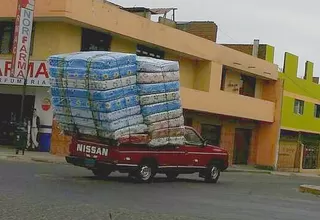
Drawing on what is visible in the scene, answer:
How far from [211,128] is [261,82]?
665cm

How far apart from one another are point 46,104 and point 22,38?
3.67m

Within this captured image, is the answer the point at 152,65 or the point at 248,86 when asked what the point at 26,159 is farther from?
the point at 248,86

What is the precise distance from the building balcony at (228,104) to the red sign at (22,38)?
1058 cm

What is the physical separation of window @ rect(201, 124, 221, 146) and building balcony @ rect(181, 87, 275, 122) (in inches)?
67.0

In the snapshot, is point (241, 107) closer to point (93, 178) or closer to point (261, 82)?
point (261, 82)

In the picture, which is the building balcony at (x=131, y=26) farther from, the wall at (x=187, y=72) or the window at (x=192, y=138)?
the window at (x=192, y=138)

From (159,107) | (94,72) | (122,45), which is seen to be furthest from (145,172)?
(122,45)

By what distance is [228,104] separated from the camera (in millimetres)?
37812

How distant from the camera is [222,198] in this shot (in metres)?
15.0

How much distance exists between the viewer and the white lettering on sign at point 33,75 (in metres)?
26.3

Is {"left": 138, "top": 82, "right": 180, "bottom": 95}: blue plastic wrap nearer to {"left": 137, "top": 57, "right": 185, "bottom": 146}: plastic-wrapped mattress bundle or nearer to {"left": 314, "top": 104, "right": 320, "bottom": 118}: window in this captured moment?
{"left": 137, "top": 57, "right": 185, "bottom": 146}: plastic-wrapped mattress bundle

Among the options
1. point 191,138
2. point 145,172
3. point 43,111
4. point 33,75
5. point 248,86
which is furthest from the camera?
point 248,86

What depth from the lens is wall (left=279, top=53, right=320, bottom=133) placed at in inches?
1747

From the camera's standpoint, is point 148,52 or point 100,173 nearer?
point 100,173
